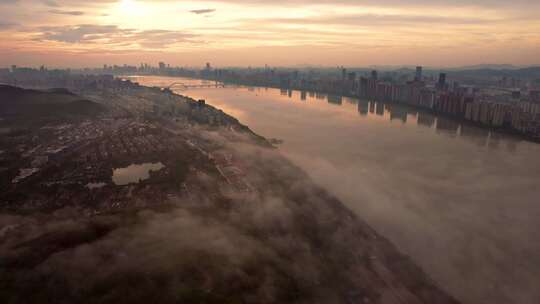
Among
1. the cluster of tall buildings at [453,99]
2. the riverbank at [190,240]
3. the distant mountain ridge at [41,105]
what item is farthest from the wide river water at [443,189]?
the distant mountain ridge at [41,105]

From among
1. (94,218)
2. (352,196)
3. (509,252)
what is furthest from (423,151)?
(94,218)

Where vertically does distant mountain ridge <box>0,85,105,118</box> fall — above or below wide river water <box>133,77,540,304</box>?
above

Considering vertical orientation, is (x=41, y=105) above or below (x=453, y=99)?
below

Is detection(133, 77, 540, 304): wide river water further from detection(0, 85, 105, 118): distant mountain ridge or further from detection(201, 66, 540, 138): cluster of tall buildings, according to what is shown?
detection(0, 85, 105, 118): distant mountain ridge

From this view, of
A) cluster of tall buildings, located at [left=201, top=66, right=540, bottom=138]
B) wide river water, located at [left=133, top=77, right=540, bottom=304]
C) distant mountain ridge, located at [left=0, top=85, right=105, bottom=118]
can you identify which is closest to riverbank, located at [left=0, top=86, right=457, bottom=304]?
wide river water, located at [left=133, top=77, right=540, bottom=304]

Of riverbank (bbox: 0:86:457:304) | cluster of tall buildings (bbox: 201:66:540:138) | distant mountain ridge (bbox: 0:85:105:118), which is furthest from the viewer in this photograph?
cluster of tall buildings (bbox: 201:66:540:138)

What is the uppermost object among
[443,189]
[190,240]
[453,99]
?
[453,99]

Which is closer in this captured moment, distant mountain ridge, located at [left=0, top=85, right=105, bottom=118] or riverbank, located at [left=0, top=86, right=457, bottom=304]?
riverbank, located at [left=0, top=86, right=457, bottom=304]

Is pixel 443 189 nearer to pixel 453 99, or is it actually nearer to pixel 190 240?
pixel 190 240

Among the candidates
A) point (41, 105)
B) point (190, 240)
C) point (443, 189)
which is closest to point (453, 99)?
point (443, 189)
